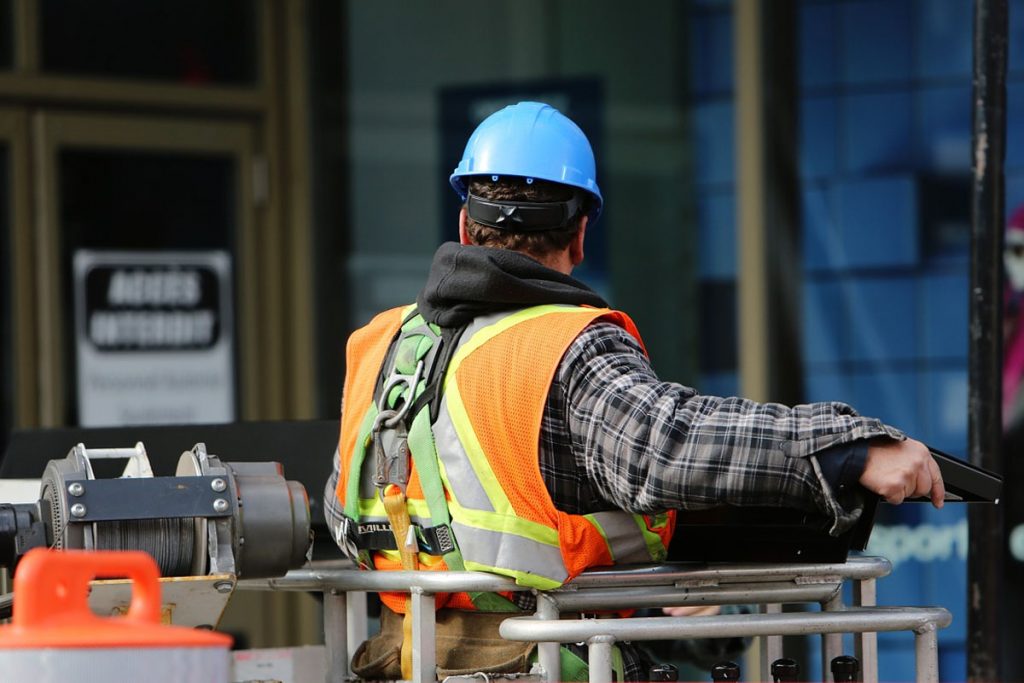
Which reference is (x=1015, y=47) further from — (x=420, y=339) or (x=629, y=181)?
(x=420, y=339)

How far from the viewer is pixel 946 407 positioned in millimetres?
6492

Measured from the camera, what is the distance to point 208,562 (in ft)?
9.33

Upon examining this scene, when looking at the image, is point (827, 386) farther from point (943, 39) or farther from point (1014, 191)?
point (943, 39)

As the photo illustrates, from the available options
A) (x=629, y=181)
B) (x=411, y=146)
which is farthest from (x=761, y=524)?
(x=411, y=146)

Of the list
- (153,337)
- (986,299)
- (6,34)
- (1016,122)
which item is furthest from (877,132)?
(6,34)

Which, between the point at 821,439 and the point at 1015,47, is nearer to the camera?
the point at 821,439

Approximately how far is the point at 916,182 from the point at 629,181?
1.27 m

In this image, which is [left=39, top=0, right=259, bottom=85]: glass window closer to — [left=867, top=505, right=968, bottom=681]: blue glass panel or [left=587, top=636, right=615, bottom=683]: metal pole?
[left=867, top=505, right=968, bottom=681]: blue glass panel

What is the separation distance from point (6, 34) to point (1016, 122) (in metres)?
4.22

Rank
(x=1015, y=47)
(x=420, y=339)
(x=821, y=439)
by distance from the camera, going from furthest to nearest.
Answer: (x=1015, y=47)
(x=420, y=339)
(x=821, y=439)

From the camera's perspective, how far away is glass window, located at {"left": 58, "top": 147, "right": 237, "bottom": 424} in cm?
734

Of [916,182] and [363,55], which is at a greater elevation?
[363,55]

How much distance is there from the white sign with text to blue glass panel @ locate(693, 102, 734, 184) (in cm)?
229

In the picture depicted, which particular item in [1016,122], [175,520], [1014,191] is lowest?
[175,520]
